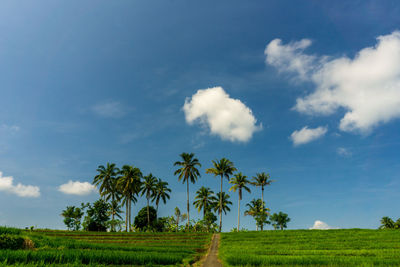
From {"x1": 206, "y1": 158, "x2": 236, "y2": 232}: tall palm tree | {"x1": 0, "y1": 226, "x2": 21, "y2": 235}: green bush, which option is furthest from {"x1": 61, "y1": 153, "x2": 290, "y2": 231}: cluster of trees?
{"x1": 0, "y1": 226, "x2": 21, "y2": 235}: green bush

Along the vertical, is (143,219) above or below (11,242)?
below

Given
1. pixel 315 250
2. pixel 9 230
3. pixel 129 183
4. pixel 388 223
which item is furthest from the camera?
pixel 388 223

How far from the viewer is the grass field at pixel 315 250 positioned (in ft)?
67.3

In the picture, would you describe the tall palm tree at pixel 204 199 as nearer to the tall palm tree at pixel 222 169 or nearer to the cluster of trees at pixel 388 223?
the tall palm tree at pixel 222 169

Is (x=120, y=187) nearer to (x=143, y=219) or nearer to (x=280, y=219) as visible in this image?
(x=143, y=219)

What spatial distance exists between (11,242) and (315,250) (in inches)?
1242

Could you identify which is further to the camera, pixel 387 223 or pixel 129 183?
pixel 387 223

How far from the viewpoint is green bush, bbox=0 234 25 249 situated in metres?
21.7

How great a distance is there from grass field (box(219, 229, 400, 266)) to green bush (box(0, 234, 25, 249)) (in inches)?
730

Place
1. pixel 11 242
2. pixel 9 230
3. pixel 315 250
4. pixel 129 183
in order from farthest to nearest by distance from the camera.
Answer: pixel 129 183
pixel 315 250
pixel 9 230
pixel 11 242

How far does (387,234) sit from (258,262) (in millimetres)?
36938

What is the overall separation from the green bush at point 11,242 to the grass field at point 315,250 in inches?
730

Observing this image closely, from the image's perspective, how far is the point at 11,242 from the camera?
869 inches

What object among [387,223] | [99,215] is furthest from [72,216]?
[387,223]
